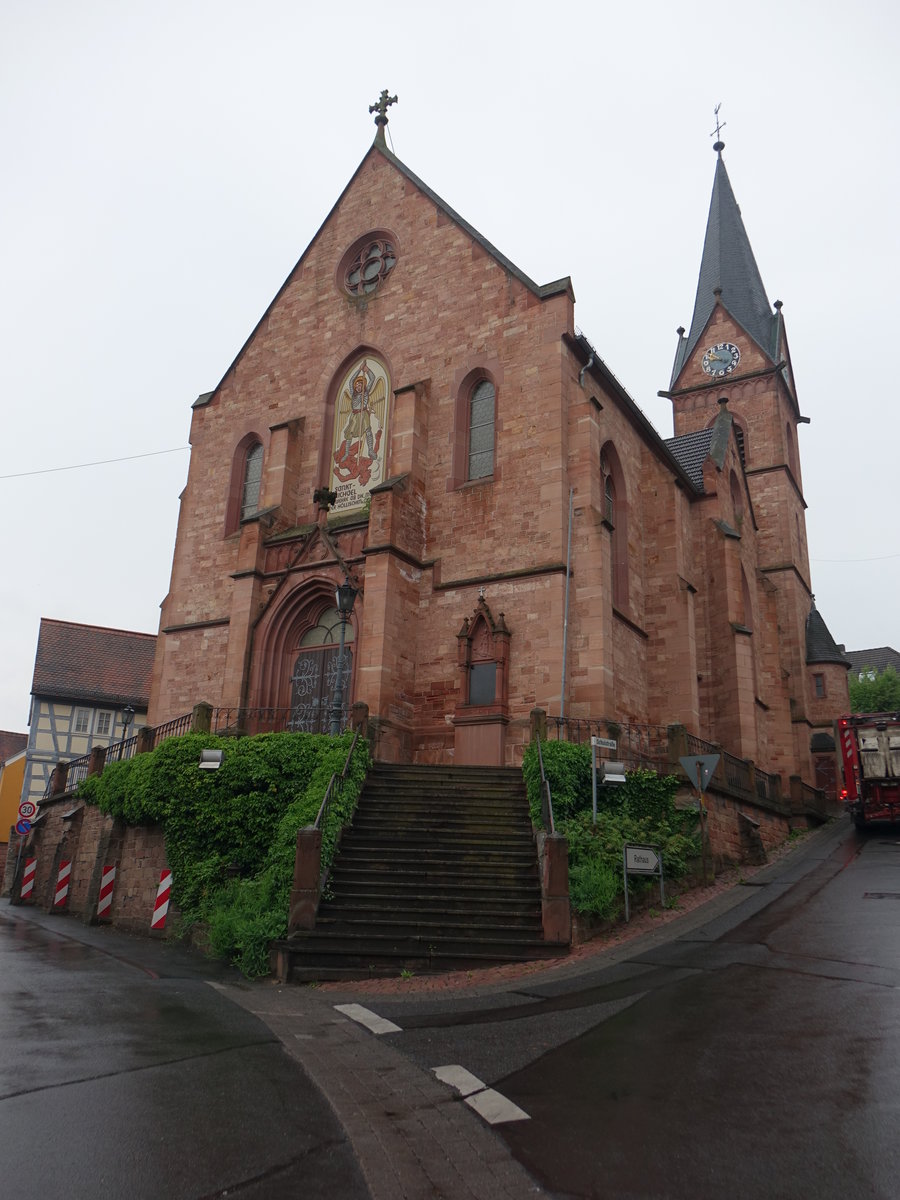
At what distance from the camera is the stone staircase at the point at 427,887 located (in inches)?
448

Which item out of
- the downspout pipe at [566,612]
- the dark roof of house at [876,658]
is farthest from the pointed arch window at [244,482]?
the dark roof of house at [876,658]

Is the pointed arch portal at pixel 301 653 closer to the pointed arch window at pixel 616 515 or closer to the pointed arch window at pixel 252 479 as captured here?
the pointed arch window at pixel 252 479

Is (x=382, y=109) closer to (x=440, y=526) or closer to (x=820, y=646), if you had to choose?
(x=440, y=526)

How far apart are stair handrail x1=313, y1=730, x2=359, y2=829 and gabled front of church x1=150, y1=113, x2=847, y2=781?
1.17 m

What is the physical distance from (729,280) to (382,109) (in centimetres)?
2513

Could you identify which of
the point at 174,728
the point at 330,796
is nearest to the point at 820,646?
the point at 174,728

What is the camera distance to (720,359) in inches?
1700

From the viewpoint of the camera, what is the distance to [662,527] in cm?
2353

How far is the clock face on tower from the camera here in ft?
140

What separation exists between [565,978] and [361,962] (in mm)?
2484

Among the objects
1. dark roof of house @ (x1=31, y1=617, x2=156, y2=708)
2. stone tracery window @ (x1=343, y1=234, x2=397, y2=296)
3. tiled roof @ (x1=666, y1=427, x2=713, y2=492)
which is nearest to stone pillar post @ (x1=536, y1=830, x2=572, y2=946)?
tiled roof @ (x1=666, y1=427, x2=713, y2=492)

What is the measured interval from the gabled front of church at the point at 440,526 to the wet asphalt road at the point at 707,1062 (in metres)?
7.68

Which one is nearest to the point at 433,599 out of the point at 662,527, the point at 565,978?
the point at 662,527

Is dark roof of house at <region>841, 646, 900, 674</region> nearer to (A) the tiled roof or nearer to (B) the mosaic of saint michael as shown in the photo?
(A) the tiled roof
